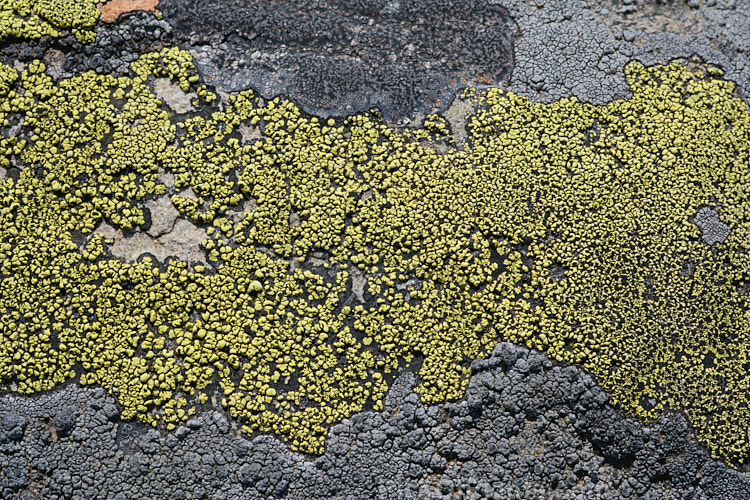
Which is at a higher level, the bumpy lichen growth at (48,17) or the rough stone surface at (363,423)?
the bumpy lichen growth at (48,17)

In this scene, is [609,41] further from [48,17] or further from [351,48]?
[48,17]

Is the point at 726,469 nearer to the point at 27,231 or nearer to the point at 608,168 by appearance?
the point at 608,168

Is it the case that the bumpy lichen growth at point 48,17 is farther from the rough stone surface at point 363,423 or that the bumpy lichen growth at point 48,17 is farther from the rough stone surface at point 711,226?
the rough stone surface at point 711,226

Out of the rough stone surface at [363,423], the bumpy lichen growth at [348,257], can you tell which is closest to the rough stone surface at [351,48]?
the rough stone surface at [363,423]

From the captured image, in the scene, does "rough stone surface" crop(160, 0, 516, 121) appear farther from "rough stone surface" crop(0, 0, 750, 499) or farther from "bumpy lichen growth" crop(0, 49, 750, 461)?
"bumpy lichen growth" crop(0, 49, 750, 461)

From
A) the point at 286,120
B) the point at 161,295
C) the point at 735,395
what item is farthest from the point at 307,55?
the point at 735,395

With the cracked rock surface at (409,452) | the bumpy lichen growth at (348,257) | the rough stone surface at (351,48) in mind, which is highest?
the rough stone surface at (351,48)

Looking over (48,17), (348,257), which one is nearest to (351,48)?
(348,257)
